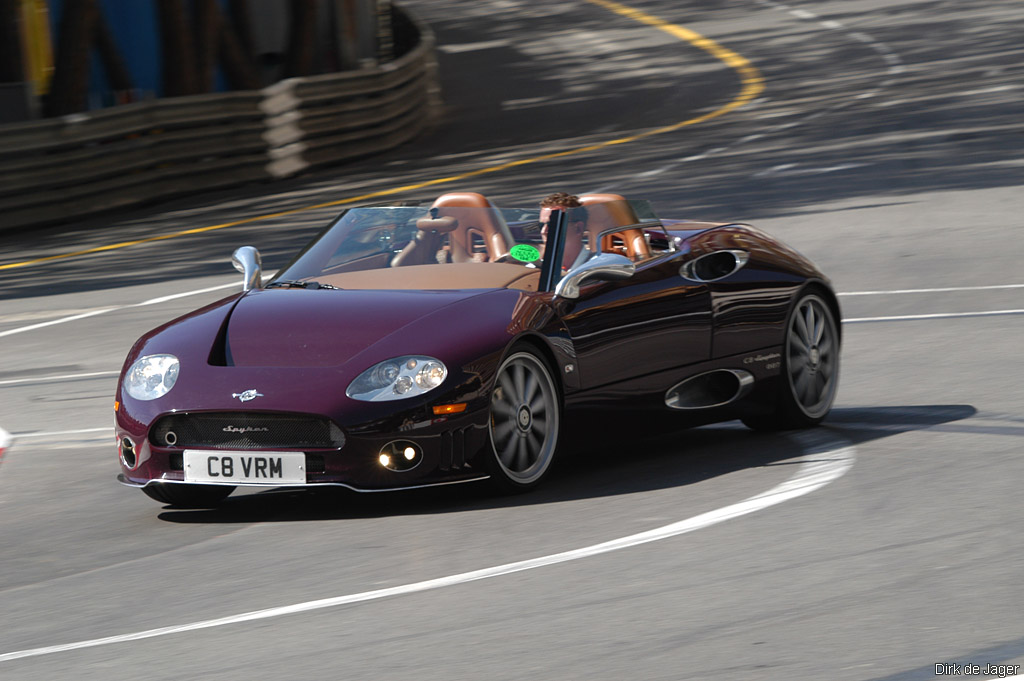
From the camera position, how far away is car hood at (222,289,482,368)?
23.2ft

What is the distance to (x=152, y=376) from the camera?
7.26 meters

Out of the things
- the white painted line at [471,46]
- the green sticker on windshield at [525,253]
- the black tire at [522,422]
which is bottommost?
the white painted line at [471,46]

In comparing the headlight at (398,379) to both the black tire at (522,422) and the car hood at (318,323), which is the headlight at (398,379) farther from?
the black tire at (522,422)

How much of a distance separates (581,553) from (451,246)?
2.17 meters

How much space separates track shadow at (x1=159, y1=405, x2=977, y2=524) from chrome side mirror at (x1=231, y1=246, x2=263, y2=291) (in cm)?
100

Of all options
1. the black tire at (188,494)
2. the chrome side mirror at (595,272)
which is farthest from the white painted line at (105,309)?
the chrome side mirror at (595,272)

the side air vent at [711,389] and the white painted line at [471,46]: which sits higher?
the side air vent at [711,389]

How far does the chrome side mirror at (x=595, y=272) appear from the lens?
7.66 meters

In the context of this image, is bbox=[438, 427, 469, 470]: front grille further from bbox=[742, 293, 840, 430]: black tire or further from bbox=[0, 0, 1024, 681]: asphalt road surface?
bbox=[742, 293, 840, 430]: black tire

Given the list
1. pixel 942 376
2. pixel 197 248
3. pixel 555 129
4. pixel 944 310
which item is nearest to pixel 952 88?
pixel 555 129

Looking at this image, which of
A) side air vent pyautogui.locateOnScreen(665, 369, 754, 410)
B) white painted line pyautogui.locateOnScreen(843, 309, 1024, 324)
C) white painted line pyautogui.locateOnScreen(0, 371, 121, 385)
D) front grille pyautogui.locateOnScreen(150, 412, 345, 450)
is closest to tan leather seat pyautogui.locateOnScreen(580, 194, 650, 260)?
side air vent pyautogui.locateOnScreen(665, 369, 754, 410)

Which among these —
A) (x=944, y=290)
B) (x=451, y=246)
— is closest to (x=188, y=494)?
(x=451, y=246)

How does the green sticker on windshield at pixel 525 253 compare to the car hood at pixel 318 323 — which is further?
the green sticker on windshield at pixel 525 253

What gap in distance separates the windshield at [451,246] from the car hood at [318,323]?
0.80 feet
